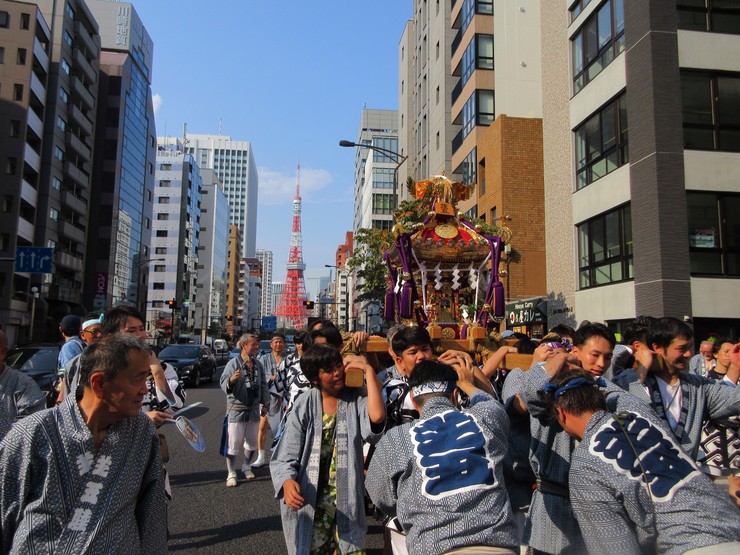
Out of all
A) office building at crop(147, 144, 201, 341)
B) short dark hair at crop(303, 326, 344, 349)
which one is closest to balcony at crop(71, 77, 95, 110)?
office building at crop(147, 144, 201, 341)

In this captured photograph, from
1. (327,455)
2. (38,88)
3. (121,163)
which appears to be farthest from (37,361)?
(121,163)

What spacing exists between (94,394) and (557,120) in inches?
830

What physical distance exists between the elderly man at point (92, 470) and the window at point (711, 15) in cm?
1810

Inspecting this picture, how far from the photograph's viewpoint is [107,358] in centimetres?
245

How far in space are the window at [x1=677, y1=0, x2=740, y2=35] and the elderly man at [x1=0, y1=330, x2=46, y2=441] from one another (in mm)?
17922

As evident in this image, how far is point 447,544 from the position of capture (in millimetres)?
2389

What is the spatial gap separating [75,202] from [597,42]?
1718 inches

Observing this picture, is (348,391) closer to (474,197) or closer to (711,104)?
(711,104)

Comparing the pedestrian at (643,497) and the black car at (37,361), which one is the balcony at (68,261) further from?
the pedestrian at (643,497)

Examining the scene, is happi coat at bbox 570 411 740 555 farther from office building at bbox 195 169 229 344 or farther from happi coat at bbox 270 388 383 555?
office building at bbox 195 169 229 344

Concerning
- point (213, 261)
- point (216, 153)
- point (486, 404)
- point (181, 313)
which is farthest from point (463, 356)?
point (216, 153)

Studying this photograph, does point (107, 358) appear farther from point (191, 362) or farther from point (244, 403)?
point (191, 362)

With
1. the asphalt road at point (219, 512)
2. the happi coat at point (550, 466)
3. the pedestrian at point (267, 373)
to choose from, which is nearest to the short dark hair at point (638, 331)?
the happi coat at point (550, 466)

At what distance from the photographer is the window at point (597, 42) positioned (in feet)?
56.0
